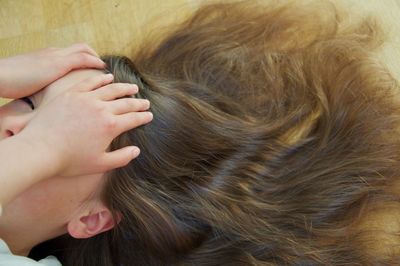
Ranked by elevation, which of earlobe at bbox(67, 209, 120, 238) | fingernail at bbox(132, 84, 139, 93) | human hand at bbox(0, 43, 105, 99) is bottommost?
earlobe at bbox(67, 209, 120, 238)

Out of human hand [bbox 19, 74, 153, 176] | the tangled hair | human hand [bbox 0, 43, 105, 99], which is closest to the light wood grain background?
the tangled hair

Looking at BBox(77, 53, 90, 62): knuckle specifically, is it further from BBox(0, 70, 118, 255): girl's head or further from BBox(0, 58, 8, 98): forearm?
BBox(0, 58, 8, 98): forearm

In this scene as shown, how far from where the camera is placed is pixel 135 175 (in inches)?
30.8

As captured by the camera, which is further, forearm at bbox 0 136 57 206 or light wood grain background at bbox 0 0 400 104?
light wood grain background at bbox 0 0 400 104

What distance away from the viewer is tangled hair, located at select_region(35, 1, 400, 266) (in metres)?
0.80

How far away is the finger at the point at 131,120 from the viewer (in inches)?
28.8

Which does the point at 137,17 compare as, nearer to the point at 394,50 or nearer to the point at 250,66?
the point at 250,66

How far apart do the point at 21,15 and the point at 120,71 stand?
0.45m

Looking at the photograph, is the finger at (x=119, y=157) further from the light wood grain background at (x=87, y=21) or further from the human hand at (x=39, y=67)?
the light wood grain background at (x=87, y=21)

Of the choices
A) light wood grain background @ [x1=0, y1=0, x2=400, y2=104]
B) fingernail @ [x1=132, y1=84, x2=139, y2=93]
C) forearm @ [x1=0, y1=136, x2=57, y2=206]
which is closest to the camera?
forearm @ [x1=0, y1=136, x2=57, y2=206]

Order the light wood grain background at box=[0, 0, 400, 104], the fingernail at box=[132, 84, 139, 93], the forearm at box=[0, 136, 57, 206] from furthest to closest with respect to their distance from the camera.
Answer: the light wood grain background at box=[0, 0, 400, 104]
the fingernail at box=[132, 84, 139, 93]
the forearm at box=[0, 136, 57, 206]

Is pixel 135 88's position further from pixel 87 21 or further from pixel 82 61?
pixel 87 21

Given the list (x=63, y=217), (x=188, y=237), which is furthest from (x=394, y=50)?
(x=63, y=217)

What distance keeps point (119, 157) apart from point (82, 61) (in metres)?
0.16
